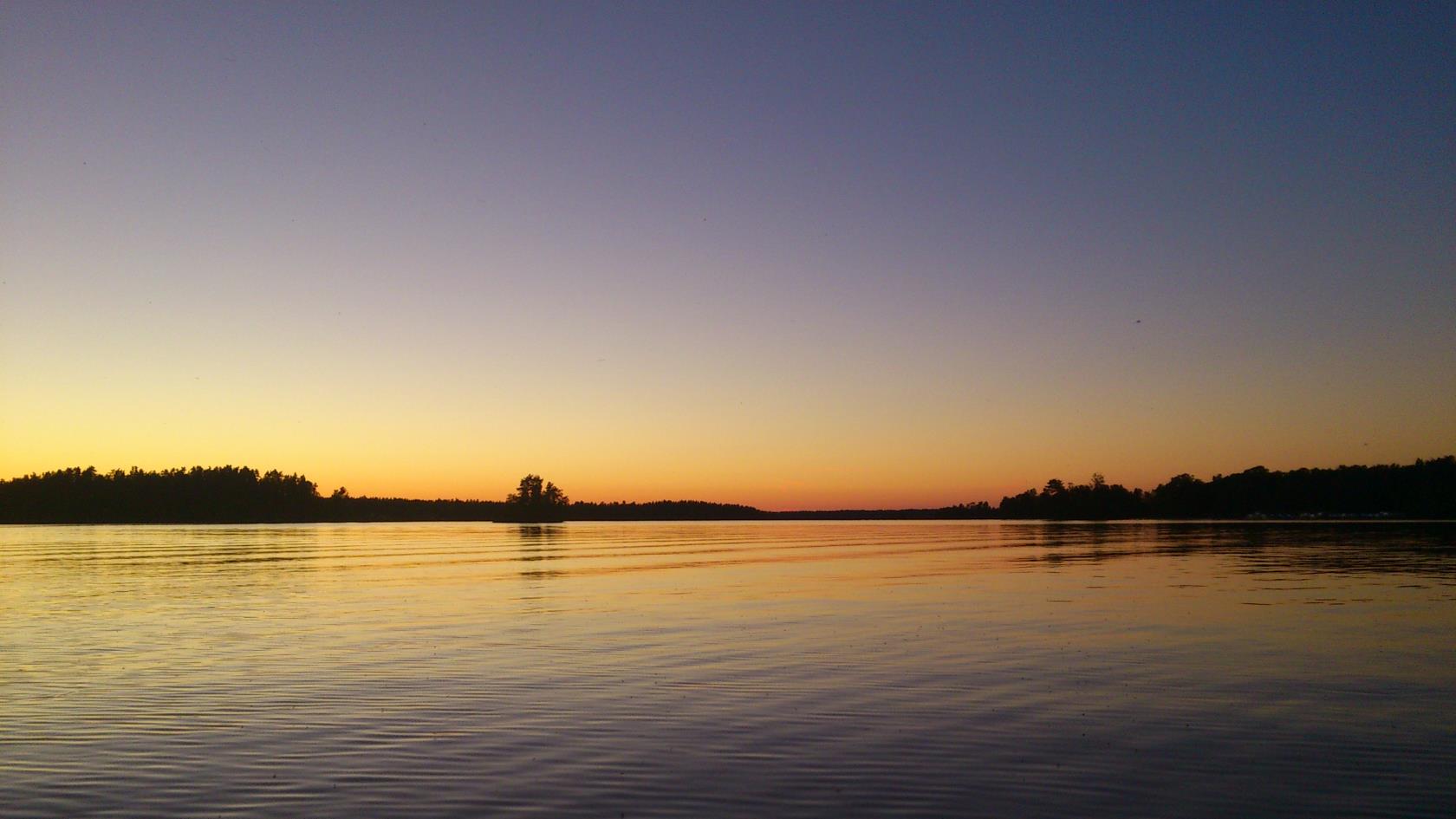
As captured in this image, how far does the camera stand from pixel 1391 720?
18.0 meters

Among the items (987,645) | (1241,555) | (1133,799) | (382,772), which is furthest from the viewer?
(1241,555)

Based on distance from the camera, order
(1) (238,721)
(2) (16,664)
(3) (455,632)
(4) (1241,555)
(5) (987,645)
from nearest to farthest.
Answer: (1) (238,721)
(2) (16,664)
(5) (987,645)
(3) (455,632)
(4) (1241,555)

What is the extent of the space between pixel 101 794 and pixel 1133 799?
13.9 metres

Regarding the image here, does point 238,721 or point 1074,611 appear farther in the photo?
point 1074,611

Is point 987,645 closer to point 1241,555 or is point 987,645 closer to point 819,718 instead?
point 819,718

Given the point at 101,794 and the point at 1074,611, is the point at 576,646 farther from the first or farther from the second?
the point at 1074,611

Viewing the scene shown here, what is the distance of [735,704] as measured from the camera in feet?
64.8

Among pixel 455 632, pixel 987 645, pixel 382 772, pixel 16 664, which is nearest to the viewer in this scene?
pixel 382 772

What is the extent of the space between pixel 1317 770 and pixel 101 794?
17245 millimetres

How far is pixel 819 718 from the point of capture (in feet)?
59.8

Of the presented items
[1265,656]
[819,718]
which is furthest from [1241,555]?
[819,718]

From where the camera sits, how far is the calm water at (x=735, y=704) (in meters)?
13.4

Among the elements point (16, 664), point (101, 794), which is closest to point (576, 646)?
point (16, 664)

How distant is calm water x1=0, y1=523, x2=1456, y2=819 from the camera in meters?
13.4
